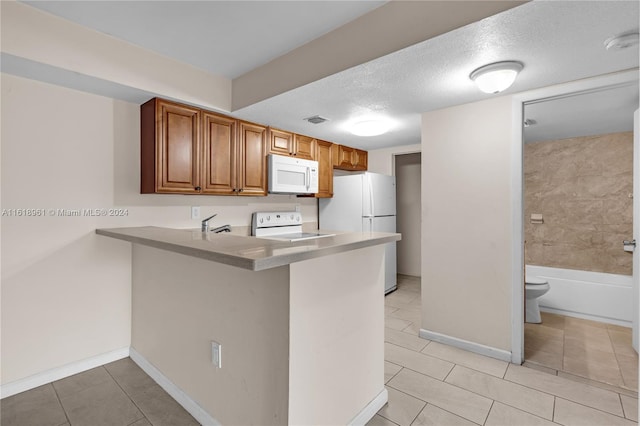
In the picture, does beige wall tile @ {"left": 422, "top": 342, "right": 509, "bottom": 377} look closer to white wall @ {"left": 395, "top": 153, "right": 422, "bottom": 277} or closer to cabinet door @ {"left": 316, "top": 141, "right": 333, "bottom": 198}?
cabinet door @ {"left": 316, "top": 141, "right": 333, "bottom": 198}

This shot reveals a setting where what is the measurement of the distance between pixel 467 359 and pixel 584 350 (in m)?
1.03

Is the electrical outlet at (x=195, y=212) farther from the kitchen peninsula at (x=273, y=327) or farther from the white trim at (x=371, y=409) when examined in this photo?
the white trim at (x=371, y=409)

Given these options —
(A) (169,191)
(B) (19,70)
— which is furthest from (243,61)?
(B) (19,70)

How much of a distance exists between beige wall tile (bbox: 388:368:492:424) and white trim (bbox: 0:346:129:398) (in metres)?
2.16

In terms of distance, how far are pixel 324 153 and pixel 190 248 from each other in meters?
2.90

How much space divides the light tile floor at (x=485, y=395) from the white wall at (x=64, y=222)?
2.22 metres

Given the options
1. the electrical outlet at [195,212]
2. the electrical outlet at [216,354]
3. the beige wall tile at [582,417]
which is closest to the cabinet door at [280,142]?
the electrical outlet at [195,212]

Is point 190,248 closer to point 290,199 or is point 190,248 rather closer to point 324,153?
point 290,199

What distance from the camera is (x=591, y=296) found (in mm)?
3195

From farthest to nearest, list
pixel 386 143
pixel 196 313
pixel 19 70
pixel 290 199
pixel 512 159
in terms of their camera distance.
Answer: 1. pixel 386 143
2. pixel 290 199
3. pixel 512 159
4. pixel 19 70
5. pixel 196 313

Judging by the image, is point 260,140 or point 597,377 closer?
point 597,377

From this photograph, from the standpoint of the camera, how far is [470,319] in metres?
2.57

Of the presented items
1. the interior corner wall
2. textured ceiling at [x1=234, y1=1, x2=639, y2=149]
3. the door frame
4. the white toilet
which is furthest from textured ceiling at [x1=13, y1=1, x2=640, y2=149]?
the white toilet

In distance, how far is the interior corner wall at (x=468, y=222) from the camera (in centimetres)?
240
